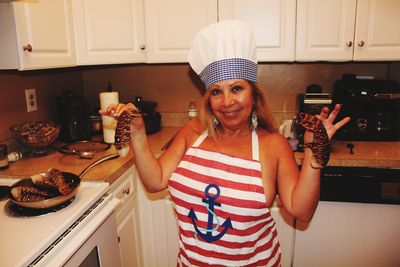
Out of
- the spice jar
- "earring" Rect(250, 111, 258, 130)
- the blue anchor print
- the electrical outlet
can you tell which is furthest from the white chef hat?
the electrical outlet

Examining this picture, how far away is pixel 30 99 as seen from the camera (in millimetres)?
1822

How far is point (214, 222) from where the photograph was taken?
112 cm

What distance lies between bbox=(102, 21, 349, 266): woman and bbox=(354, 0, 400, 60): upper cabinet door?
0.85 meters

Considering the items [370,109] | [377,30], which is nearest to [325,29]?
[377,30]

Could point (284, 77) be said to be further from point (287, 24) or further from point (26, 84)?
point (26, 84)

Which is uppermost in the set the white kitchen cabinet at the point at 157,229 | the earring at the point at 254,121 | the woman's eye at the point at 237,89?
the woman's eye at the point at 237,89

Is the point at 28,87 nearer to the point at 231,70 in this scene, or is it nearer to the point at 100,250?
the point at 100,250

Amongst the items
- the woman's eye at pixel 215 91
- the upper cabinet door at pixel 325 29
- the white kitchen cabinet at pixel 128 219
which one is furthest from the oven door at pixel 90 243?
the upper cabinet door at pixel 325 29

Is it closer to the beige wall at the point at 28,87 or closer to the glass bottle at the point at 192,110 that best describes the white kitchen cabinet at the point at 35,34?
the beige wall at the point at 28,87

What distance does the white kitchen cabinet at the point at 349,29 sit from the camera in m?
1.71

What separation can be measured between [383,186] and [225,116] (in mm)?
884

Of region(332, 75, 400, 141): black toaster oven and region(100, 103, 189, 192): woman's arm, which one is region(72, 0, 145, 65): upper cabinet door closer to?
region(100, 103, 189, 192): woman's arm

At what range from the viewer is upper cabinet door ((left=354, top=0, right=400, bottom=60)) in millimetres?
1700

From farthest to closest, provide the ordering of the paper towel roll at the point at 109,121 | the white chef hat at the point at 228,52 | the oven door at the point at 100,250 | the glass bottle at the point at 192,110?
1. the glass bottle at the point at 192,110
2. the paper towel roll at the point at 109,121
3. the white chef hat at the point at 228,52
4. the oven door at the point at 100,250
